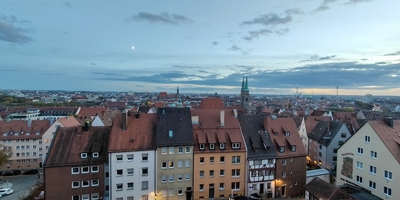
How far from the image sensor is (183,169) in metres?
34.7

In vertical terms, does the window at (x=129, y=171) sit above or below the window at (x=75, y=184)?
above

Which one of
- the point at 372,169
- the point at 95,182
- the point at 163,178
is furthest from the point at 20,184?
the point at 372,169

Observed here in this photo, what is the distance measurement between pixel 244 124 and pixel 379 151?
1822cm

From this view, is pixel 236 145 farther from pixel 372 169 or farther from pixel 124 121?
pixel 372 169

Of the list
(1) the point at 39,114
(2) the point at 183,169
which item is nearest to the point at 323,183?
(2) the point at 183,169

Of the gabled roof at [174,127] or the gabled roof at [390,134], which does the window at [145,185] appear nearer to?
the gabled roof at [174,127]

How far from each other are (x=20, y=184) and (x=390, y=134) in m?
62.6

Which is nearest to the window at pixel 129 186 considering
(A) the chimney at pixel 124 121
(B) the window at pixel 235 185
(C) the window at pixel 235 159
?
(A) the chimney at pixel 124 121

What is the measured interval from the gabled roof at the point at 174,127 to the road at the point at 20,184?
88.5 ft

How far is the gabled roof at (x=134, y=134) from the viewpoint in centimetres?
3309

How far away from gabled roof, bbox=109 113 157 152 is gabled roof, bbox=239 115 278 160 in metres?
14.7

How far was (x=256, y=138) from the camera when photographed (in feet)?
127

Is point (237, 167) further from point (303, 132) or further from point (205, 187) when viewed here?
point (303, 132)

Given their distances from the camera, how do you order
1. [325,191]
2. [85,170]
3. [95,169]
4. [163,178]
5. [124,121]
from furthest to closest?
[124,121] < [163,178] < [95,169] < [85,170] < [325,191]
